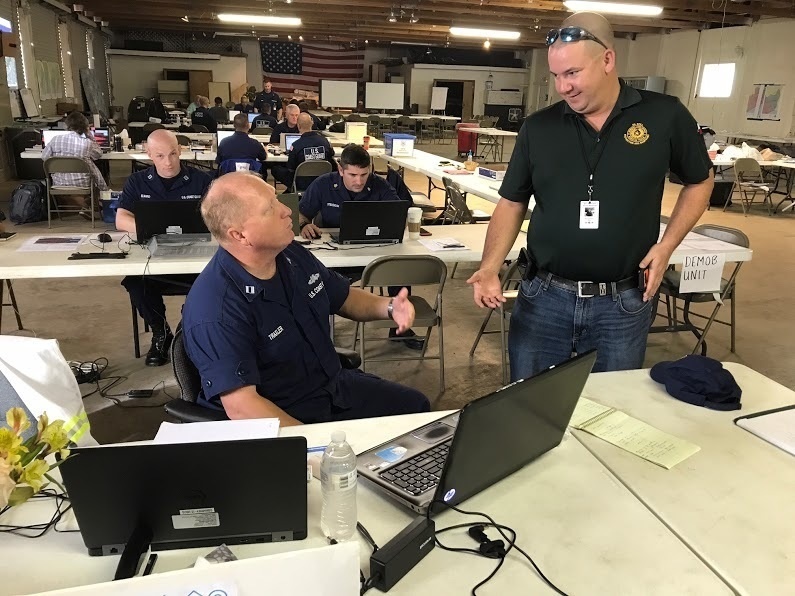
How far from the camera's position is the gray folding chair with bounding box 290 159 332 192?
654 centimetres

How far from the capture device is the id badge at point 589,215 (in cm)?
193

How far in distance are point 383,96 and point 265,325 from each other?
19950 mm

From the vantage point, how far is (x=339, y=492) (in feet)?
3.86

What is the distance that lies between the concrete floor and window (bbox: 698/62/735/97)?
357 inches

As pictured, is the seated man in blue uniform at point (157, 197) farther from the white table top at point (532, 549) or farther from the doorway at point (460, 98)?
the doorway at point (460, 98)

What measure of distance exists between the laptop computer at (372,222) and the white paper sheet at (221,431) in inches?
78.9

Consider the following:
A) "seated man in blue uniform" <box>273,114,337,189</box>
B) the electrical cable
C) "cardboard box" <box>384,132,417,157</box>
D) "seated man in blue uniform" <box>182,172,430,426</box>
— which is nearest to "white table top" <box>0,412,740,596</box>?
the electrical cable

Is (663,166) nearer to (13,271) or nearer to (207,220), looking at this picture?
(207,220)

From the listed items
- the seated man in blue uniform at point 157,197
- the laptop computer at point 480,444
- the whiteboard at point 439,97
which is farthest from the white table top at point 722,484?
the whiteboard at point 439,97

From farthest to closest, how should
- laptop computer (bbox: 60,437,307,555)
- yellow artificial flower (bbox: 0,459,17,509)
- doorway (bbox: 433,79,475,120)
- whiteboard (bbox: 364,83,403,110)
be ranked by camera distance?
doorway (bbox: 433,79,475,120), whiteboard (bbox: 364,83,403,110), laptop computer (bbox: 60,437,307,555), yellow artificial flower (bbox: 0,459,17,509)

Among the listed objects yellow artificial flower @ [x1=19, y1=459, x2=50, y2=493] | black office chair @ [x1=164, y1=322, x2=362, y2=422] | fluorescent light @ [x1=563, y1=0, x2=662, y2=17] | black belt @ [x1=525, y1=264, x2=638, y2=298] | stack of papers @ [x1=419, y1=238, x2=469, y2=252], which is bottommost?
black office chair @ [x1=164, y1=322, x2=362, y2=422]

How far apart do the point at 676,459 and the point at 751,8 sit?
39.4 ft

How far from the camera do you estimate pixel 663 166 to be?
1917 millimetres

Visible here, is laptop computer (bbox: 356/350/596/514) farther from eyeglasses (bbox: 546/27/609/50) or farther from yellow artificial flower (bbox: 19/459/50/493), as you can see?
eyeglasses (bbox: 546/27/609/50)
